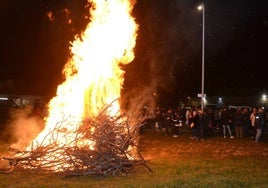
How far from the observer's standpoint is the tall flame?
1427 cm

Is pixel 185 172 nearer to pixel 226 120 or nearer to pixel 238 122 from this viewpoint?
pixel 226 120

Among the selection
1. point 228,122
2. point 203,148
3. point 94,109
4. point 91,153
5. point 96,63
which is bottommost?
point 203,148

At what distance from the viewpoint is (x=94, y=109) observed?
14289 millimetres

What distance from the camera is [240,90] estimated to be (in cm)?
6009

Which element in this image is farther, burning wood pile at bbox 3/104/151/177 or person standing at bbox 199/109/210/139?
person standing at bbox 199/109/210/139

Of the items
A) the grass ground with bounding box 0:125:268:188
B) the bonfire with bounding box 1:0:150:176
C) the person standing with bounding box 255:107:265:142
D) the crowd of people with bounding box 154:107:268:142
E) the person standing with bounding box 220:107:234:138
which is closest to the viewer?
the grass ground with bounding box 0:125:268:188

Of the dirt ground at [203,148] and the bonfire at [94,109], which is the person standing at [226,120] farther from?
the bonfire at [94,109]

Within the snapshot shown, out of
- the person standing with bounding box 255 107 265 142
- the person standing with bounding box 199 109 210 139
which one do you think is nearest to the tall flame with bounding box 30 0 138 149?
the person standing with bounding box 199 109 210 139

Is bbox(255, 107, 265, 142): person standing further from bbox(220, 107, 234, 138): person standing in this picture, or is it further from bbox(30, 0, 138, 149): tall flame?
bbox(30, 0, 138, 149): tall flame

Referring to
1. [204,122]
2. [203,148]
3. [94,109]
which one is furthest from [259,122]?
[94,109]

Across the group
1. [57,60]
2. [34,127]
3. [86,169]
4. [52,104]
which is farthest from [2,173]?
[57,60]

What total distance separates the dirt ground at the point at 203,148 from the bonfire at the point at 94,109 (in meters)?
2.79

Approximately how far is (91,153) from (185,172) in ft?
8.81

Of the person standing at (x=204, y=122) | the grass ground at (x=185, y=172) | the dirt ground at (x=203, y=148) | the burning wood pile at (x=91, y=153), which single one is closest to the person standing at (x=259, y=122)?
the dirt ground at (x=203, y=148)
